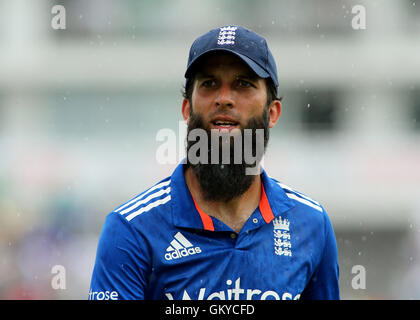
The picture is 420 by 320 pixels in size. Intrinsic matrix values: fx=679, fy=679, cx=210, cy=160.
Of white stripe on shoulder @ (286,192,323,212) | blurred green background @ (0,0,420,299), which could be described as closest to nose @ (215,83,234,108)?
white stripe on shoulder @ (286,192,323,212)

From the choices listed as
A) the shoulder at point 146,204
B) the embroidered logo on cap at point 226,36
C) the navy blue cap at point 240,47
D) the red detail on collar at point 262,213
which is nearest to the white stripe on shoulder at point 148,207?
the shoulder at point 146,204

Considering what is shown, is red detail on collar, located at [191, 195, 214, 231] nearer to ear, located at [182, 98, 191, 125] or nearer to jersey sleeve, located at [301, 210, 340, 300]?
ear, located at [182, 98, 191, 125]

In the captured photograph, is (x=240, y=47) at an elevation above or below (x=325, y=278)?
above

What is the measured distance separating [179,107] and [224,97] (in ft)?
66.1

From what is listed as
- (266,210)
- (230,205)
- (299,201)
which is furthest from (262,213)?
(299,201)

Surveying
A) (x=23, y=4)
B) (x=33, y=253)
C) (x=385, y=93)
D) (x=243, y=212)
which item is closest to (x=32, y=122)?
(x=23, y=4)

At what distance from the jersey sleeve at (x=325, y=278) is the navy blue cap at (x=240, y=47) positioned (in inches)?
38.7

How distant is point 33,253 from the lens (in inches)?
732

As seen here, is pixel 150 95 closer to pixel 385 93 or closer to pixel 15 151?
pixel 15 151

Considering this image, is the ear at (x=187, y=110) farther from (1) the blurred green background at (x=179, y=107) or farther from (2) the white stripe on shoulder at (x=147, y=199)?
(1) the blurred green background at (x=179, y=107)

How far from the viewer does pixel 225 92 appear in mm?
3553

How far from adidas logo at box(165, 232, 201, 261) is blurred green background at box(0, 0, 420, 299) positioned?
1798 cm

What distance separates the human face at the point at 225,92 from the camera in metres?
3.54

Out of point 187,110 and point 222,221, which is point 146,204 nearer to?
point 222,221
